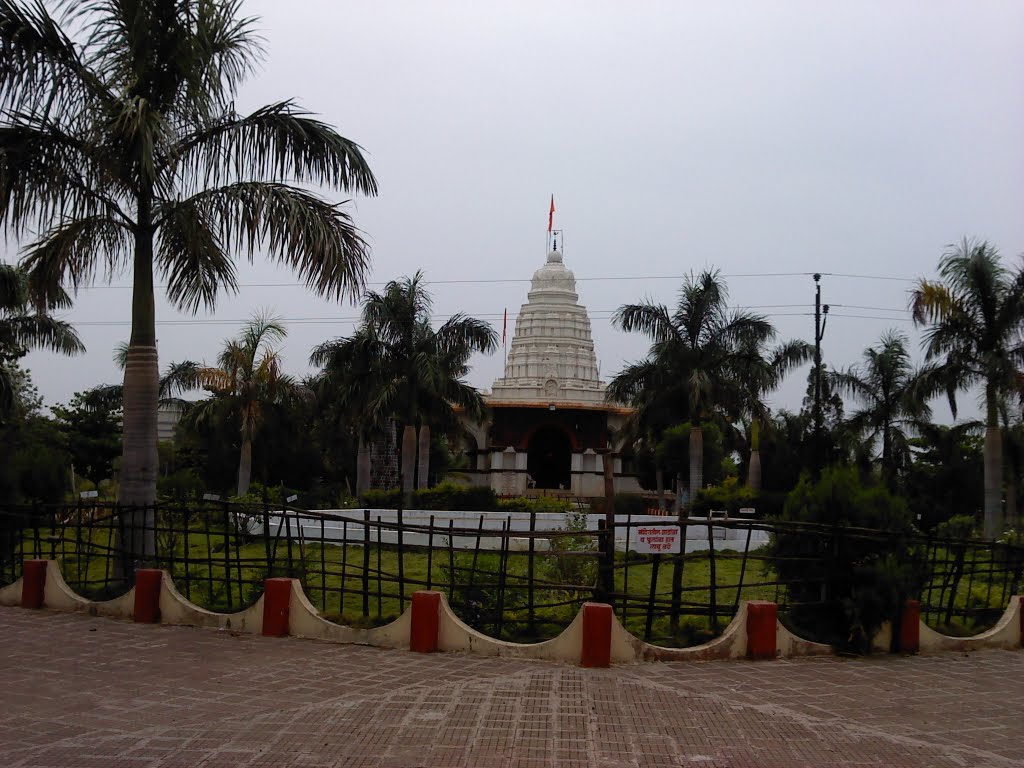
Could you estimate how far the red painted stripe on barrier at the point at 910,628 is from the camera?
31.4ft

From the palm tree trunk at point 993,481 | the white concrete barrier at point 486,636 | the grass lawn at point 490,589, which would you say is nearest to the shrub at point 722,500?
the palm tree trunk at point 993,481

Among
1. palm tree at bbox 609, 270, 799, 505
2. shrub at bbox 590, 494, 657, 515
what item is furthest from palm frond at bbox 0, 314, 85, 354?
shrub at bbox 590, 494, 657, 515

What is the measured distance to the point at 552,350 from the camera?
4894cm

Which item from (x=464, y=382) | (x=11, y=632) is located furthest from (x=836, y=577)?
(x=464, y=382)

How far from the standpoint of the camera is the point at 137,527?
10594mm

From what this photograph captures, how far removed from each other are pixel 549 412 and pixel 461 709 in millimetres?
40654

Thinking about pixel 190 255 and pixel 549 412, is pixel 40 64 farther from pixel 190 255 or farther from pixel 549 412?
pixel 549 412

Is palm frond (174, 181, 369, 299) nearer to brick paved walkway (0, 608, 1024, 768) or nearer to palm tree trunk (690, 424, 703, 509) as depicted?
brick paved walkway (0, 608, 1024, 768)

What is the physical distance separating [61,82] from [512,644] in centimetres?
744

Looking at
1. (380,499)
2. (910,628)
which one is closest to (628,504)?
(380,499)

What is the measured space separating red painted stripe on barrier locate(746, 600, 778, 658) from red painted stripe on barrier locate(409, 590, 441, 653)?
2847 millimetres

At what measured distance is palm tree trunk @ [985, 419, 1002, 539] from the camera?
20.3 metres

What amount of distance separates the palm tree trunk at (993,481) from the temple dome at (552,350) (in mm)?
26595

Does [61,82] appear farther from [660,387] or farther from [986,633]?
[660,387]
